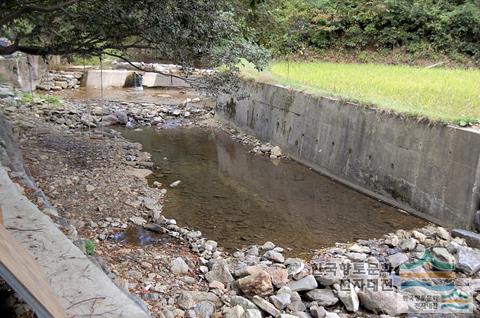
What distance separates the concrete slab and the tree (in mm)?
3376

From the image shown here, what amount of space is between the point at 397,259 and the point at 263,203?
9.57 ft

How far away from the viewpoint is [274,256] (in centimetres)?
584

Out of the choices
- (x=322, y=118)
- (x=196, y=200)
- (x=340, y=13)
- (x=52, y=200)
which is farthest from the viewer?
(x=340, y=13)

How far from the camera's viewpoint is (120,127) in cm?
1356

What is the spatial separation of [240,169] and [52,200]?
458 centimetres

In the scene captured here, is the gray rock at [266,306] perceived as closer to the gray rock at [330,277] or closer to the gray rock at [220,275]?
the gray rock at [220,275]

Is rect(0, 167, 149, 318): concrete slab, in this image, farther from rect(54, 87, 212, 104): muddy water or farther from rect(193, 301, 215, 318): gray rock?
rect(54, 87, 212, 104): muddy water

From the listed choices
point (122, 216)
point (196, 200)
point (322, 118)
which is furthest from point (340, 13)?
point (122, 216)

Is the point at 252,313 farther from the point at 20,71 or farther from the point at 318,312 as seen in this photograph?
the point at 20,71

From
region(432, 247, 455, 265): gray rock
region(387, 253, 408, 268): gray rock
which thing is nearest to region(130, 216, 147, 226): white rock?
region(387, 253, 408, 268): gray rock

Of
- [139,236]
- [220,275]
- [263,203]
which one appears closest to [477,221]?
[263,203]

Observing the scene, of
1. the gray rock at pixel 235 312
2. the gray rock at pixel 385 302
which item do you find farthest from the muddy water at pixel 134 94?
the gray rock at pixel 235 312

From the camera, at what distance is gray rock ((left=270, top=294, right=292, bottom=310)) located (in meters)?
4.62

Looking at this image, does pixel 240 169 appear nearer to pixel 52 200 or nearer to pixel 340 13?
pixel 52 200
